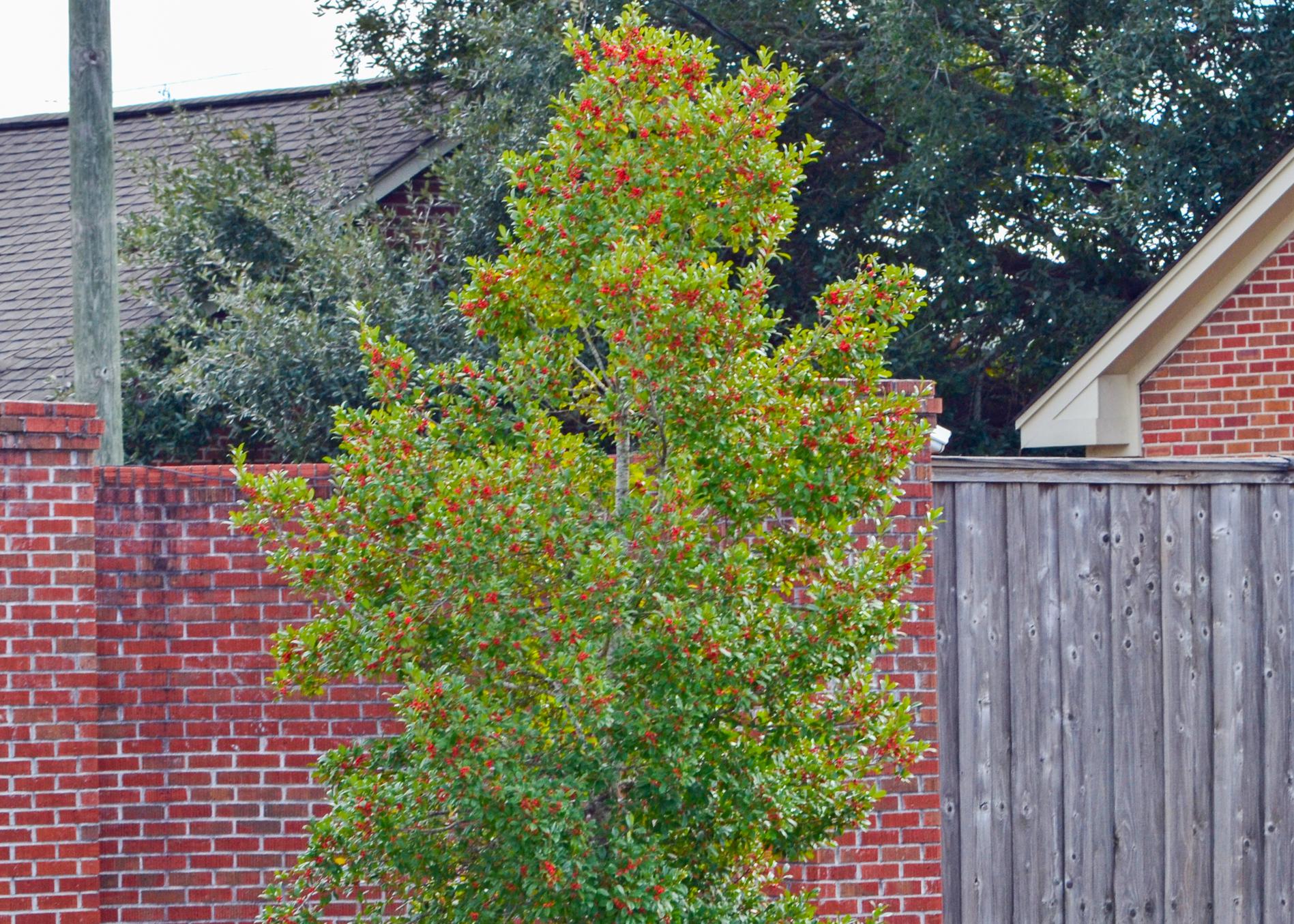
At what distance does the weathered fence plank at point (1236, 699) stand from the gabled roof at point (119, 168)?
21.7 feet

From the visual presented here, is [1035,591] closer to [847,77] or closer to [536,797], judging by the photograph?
[536,797]

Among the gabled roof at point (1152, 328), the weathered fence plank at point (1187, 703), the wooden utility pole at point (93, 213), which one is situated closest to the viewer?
the weathered fence plank at point (1187, 703)

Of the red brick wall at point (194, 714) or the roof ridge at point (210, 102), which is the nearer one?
the red brick wall at point (194, 714)

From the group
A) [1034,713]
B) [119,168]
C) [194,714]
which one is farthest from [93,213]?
[119,168]

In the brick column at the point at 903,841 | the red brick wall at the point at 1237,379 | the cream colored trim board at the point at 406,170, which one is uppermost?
the cream colored trim board at the point at 406,170

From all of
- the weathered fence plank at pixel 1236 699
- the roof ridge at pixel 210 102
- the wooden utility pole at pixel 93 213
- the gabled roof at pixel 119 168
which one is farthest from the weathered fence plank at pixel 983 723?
the roof ridge at pixel 210 102

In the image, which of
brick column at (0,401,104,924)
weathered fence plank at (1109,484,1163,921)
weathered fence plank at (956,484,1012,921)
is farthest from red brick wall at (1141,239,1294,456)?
brick column at (0,401,104,924)

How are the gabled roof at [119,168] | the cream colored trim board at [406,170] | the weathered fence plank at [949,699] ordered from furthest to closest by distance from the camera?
the cream colored trim board at [406,170] < the gabled roof at [119,168] < the weathered fence plank at [949,699]

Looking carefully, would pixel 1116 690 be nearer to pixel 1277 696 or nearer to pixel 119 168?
pixel 1277 696

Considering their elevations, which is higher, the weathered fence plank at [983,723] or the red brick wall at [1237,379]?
the red brick wall at [1237,379]

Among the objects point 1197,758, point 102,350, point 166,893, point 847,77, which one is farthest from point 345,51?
point 1197,758

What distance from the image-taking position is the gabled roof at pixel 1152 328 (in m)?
7.61

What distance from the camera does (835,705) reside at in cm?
407

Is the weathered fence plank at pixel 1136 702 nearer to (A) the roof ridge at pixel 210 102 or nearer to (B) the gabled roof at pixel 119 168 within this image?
(B) the gabled roof at pixel 119 168
